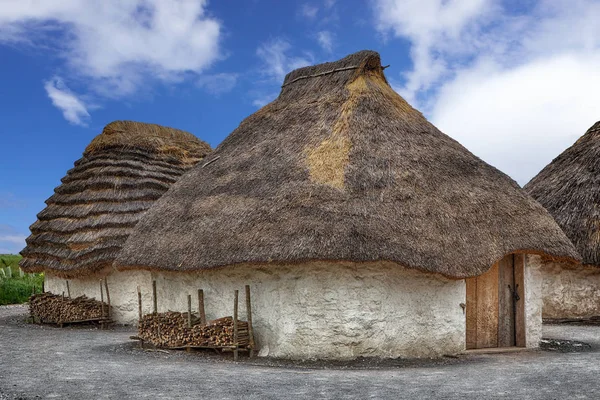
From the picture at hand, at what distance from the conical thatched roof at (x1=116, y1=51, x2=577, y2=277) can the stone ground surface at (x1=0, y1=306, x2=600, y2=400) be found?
177 centimetres

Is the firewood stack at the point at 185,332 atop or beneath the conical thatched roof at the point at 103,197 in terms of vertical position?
beneath

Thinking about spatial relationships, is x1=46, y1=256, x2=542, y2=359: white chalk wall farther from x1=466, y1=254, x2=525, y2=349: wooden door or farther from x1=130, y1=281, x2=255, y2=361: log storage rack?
x1=466, y1=254, x2=525, y2=349: wooden door

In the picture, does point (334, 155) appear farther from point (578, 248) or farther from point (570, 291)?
point (570, 291)

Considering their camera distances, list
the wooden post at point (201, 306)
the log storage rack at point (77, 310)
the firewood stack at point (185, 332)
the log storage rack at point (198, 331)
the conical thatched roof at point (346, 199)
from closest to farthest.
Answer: the conical thatched roof at point (346, 199) → the log storage rack at point (198, 331) → the firewood stack at point (185, 332) → the wooden post at point (201, 306) → the log storage rack at point (77, 310)

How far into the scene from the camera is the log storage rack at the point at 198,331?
40.3ft

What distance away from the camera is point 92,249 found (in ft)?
61.9

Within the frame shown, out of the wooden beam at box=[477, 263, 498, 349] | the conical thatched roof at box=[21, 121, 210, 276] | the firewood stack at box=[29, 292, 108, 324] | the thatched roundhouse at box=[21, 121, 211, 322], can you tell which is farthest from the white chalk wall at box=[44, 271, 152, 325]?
the wooden beam at box=[477, 263, 498, 349]

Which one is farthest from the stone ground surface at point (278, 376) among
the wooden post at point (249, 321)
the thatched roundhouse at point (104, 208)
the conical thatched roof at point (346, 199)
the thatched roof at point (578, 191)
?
the thatched roof at point (578, 191)

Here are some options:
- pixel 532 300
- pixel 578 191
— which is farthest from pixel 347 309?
pixel 578 191

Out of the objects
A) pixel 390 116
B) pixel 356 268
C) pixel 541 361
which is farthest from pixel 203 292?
pixel 541 361

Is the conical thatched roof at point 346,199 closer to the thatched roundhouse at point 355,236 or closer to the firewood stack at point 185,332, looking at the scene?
the thatched roundhouse at point 355,236

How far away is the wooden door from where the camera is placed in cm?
1364

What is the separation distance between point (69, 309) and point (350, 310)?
10753 mm

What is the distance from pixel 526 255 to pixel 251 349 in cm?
598
